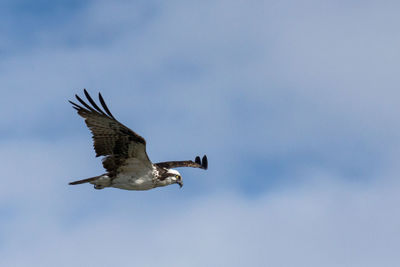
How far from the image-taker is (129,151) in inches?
774

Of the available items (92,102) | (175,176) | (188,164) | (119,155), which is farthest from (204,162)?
(92,102)

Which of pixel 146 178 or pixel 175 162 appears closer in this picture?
pixel 146 178

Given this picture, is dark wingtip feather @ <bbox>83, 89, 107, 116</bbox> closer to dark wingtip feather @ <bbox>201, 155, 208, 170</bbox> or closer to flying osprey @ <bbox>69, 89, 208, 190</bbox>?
flying osprey @ <bbox>69, 89, 208, 190</bbox>

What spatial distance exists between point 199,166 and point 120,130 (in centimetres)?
725

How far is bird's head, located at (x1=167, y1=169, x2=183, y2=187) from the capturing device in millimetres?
20936

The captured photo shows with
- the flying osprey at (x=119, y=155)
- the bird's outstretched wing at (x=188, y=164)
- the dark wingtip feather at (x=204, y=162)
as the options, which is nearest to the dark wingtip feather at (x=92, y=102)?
the flying osprey at (x=119, y=155)

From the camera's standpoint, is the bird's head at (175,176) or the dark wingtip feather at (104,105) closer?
the dark wingtip feather at (104,105)

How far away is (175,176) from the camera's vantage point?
69.2 feet

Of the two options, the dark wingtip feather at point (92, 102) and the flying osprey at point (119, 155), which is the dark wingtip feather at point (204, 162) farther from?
the dark wingtip feather at point (92, 102)

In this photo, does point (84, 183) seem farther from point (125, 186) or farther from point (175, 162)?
point (175, 162)

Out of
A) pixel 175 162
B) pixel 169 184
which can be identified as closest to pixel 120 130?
pixel 169 184

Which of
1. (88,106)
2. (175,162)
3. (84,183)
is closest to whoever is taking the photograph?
(88,106)

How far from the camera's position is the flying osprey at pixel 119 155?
61.7 feet

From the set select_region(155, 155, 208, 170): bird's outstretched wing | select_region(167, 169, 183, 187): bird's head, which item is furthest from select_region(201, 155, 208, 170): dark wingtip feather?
select_region(167, 169, 183, 187): bird's head
